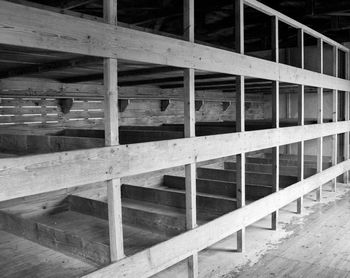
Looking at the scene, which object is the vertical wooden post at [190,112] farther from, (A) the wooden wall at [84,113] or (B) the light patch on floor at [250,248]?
(A) the wooden wall at [84,113]

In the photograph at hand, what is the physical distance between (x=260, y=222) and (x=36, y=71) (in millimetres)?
3021

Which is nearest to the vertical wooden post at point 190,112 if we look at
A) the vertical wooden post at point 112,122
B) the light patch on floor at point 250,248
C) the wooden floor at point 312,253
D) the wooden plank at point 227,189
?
the light patch on floor at point 250,248

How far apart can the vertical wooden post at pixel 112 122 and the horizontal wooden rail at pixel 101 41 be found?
0.07 meters

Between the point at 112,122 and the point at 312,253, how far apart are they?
8.06ft

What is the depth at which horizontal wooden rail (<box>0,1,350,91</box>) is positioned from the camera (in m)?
1.62

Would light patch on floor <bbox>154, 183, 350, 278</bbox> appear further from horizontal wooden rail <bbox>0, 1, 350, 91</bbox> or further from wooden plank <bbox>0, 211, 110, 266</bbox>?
horizontal wooden rail <bbox>0, 1, 350, 91</bbox>

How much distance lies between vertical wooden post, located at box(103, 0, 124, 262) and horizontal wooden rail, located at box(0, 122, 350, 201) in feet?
0.25

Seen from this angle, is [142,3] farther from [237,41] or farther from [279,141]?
[279,141]

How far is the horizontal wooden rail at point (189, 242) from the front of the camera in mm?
2191

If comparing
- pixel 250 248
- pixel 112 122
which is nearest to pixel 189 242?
pixel 250 248

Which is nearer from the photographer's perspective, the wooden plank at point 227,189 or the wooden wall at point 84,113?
the wooden wall at point 84,113

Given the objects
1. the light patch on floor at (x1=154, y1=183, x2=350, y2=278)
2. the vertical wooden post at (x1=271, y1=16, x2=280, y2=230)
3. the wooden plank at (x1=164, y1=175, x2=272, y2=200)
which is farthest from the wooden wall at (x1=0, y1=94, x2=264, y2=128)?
the light patch on floor at (x1=154, y1=183, x2=350, y2=278)

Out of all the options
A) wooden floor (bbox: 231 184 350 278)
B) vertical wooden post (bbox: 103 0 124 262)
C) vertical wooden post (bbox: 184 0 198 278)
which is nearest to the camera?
vertical wooden post (bbox: 103 0 124 262)

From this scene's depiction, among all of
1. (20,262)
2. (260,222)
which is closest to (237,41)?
(260,222)
